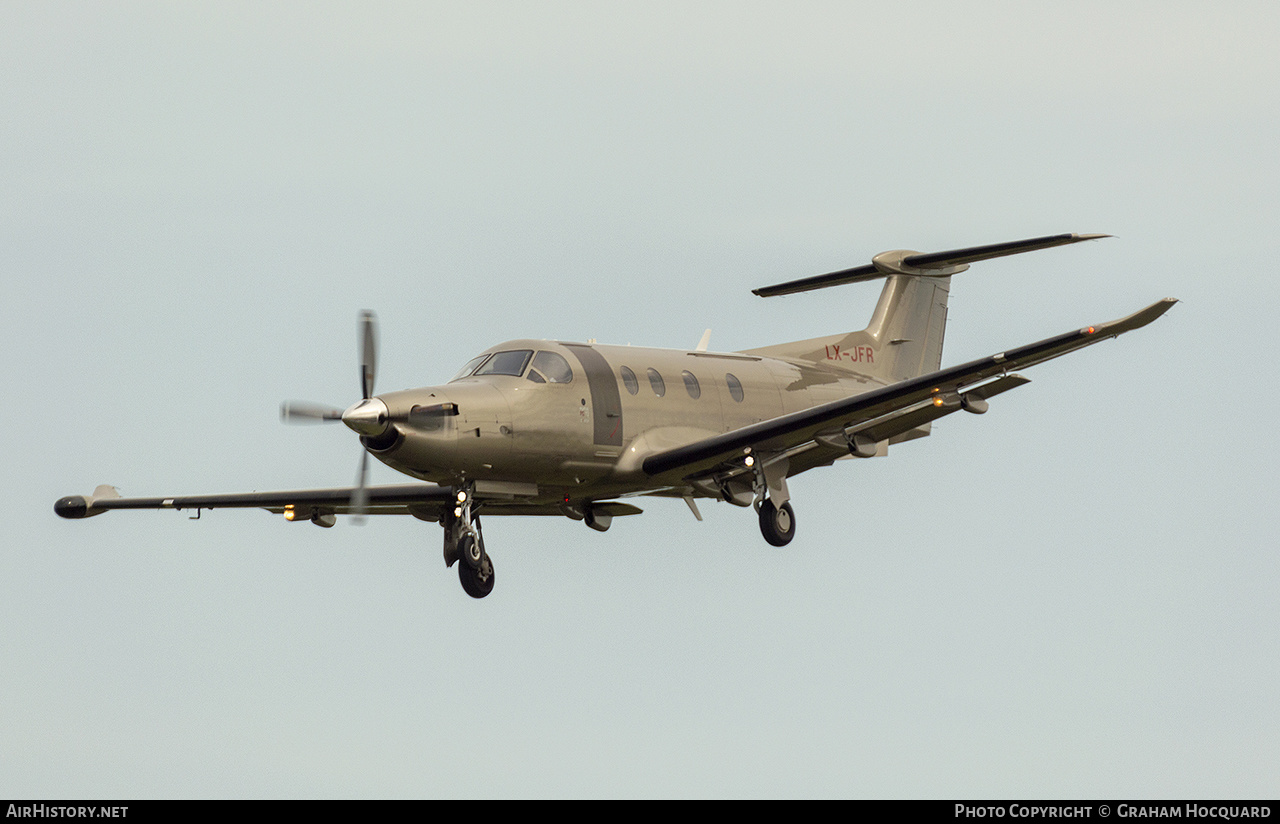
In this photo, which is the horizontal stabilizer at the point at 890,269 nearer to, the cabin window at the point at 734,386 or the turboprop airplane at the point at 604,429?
the turboprop airplane at the point at 604,429

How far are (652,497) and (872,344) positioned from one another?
6.08 metres

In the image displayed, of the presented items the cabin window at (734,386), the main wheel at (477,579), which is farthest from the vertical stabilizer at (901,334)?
the main wheel at (477,579)

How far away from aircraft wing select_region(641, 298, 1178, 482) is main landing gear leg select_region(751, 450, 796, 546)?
304mm

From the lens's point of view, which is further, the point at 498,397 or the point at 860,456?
the point at 860,456

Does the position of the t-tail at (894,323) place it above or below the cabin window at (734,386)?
above

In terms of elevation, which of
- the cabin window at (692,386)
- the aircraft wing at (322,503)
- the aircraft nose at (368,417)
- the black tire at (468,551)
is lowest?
the black tire at (468,551)

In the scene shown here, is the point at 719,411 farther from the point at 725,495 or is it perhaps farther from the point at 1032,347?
the point at 1032,347

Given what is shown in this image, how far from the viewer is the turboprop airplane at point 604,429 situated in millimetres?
22391

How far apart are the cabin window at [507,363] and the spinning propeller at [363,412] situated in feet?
5.72

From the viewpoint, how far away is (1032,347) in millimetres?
22156

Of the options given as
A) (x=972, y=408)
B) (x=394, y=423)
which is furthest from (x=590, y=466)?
(x=972, y=408)

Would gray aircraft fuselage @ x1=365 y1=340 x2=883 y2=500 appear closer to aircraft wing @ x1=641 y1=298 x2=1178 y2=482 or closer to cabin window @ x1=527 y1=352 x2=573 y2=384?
cabin window @ x1=527 y1=352 x2=573 y2=384
